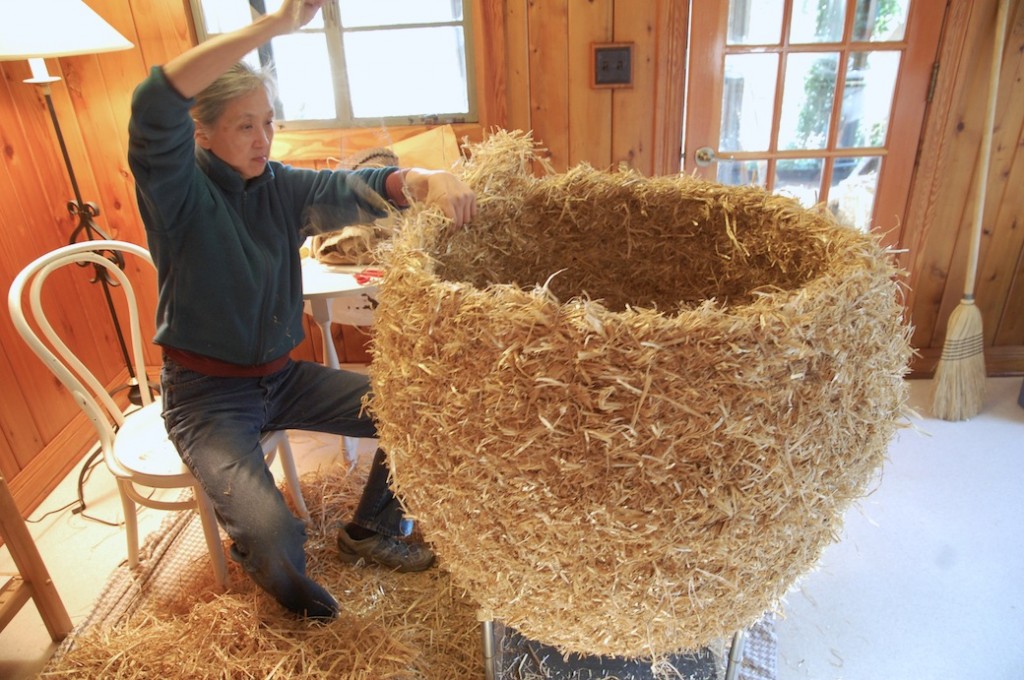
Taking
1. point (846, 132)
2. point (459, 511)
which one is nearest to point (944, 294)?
point (846, 132)

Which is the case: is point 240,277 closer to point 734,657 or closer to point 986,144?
point 734,657

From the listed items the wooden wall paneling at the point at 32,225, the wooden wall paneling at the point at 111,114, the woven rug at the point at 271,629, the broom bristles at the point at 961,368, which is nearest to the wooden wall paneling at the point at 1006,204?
the broom bristles at the point at 961,368

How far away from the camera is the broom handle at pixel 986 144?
7.16 feet

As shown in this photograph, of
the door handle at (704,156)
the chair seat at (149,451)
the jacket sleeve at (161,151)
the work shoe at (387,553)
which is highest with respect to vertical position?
the jacket sleeve at (161,151)

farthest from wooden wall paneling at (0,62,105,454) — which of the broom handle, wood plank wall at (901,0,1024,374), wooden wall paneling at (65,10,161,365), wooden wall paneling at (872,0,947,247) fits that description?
the broom handle

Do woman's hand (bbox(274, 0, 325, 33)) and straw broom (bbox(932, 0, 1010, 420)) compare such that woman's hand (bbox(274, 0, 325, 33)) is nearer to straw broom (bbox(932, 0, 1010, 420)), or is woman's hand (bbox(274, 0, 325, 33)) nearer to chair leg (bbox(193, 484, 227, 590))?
chair leg (bbox(193, 484, 227, 590))

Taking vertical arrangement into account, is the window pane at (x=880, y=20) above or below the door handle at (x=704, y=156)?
above

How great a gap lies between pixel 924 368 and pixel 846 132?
103cm

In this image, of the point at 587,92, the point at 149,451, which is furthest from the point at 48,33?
the point at 587,92

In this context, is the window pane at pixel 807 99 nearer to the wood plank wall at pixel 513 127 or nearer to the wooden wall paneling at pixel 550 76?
the wood plank wall at pixel 513 127

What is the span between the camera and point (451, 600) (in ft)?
5.73

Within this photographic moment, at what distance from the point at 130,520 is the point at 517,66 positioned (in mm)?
1816

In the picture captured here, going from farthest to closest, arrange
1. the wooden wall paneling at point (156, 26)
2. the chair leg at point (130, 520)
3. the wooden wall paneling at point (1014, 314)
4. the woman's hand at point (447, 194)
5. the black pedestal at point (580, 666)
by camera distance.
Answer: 1. the wooden wall paneling at point (1014, 314)
2. the wooden wall paneling at point (156, 26)
3. the chair leg at point (130, 520)
4. the black pedestal at point (580, 666)
5. the woman's hand at point (447, 194)

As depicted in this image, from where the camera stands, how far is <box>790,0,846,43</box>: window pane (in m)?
2.25
